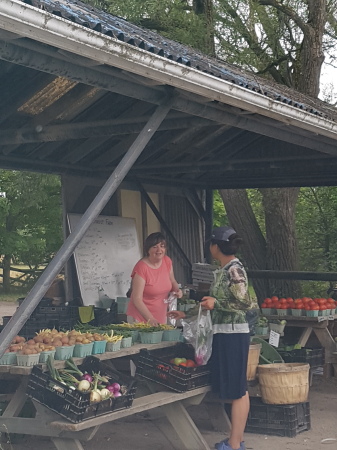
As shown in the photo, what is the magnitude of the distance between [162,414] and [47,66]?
3274mm

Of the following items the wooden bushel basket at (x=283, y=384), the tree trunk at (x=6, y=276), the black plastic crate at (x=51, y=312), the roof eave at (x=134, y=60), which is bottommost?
the wooden bushel basket at (x=283, y=384)

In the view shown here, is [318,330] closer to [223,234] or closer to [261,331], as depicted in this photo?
[261,331]

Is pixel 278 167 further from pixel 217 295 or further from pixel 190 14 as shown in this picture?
pixel 190 14

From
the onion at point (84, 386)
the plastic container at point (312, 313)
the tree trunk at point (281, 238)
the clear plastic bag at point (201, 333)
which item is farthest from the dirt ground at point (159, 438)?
the tree trunk at point (281, 238)

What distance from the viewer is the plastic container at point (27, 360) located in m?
5.47

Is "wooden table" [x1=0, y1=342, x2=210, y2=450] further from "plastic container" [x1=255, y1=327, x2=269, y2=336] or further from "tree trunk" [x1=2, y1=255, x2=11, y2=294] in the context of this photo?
"tree trunk" [x1=2, y1=255, x2=11, y2=294]

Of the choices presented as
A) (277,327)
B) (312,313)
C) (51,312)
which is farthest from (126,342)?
(312,313)

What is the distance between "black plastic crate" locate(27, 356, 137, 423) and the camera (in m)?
5.18

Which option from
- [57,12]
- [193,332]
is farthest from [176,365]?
[57,12]

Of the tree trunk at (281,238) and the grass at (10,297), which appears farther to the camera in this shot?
the grass at (10,297)

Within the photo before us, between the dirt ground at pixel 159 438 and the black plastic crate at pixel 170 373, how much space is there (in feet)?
1.47

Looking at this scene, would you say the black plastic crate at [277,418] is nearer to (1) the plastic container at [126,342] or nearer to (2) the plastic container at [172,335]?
(2) the plastic container at [172,335]

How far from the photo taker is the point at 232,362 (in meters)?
6.19

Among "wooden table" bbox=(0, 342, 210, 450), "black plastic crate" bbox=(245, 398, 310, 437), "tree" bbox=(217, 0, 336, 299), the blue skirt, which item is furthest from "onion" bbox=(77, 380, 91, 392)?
"tree" bbox=(217, 0, 336, 299)
